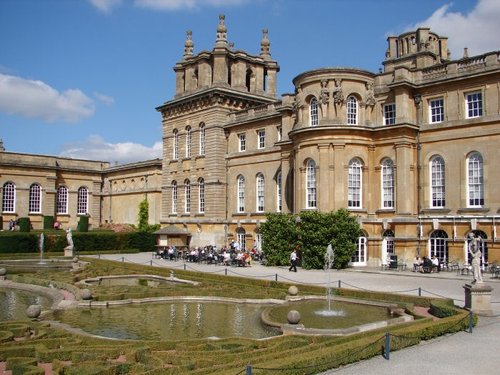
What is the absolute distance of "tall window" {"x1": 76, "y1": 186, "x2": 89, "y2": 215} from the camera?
2410 inches

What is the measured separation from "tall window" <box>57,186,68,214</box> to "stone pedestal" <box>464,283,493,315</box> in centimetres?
5076

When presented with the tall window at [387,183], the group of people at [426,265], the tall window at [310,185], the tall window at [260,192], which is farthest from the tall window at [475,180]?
the tall window at [260,192]

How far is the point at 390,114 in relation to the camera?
3278 cm

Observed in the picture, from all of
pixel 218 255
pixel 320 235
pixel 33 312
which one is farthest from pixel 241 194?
pixel 33 312

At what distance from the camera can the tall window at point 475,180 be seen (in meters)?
29.1

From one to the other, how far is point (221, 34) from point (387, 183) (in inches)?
779

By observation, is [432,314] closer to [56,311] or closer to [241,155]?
[56,311]

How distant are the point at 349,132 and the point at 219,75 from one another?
48.4 feet

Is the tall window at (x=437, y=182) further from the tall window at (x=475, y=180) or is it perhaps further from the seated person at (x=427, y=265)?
the seated person at (x=427, y=265)

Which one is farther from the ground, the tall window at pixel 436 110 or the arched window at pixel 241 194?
the tall window at pixel 436 110

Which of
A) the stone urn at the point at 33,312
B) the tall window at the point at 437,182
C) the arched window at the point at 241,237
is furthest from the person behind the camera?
the arched window at the point at 241,237

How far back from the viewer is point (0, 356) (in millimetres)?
11320

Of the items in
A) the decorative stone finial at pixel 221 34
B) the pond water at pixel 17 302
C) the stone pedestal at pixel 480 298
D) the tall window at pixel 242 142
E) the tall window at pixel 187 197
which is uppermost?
the decorative stone finial at pixel 221 34

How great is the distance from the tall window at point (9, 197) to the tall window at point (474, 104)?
44.7 meters
